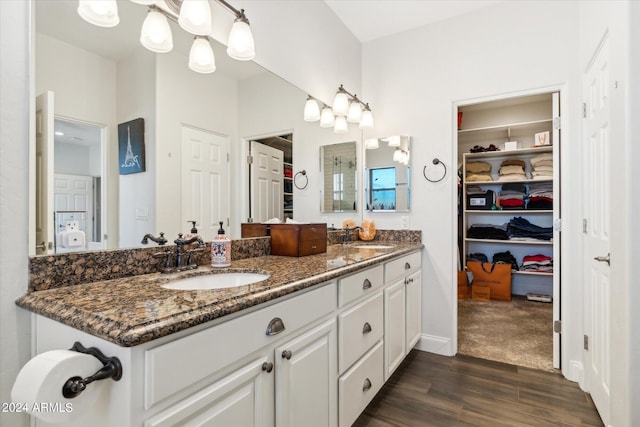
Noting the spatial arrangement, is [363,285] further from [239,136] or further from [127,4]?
[127,4]

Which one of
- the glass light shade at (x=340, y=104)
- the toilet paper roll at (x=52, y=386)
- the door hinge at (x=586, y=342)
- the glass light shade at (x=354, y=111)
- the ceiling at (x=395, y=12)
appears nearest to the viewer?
the toilet paper roll at (x=52, y=386)

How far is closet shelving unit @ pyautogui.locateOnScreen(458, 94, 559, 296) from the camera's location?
13.2 ft

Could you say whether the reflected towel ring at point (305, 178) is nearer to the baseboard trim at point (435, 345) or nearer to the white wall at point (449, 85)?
the white wall at point (449, 85)

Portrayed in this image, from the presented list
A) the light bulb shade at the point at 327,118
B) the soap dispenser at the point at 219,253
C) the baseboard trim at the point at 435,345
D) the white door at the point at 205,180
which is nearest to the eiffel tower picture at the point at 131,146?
the white door at the point at 205,180

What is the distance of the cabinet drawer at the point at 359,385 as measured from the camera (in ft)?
4.78

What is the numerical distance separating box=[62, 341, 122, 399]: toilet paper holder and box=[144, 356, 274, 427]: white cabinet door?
0.13 meters

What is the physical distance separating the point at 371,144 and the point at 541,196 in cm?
244

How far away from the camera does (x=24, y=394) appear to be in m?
0.65

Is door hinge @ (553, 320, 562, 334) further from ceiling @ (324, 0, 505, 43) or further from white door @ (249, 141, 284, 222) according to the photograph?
ceiling @ (324, 0, 505, 43)

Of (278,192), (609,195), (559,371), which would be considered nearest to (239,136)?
(278,192)

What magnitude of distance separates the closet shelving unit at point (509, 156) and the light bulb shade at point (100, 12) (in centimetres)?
388

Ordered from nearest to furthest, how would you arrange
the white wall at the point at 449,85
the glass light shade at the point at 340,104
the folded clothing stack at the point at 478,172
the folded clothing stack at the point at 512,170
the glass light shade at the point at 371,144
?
the white wall at the point at 449,85 < the glass light shade at the point at 340,104 < the glass light shade at the point at 371,144 < the folded clothing stack at the point at 512,170 < the folded clothing stack at the point at 478,172

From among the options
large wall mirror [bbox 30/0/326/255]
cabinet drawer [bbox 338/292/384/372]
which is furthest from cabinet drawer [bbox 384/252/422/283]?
large wall mirror [bbox 30/0/326/255]

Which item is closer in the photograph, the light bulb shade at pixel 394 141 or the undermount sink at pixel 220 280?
the undermount sink at pixel 220 280
